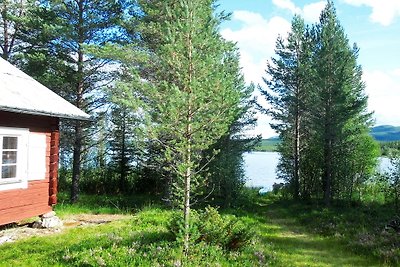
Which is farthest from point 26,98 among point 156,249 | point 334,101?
point 334,101

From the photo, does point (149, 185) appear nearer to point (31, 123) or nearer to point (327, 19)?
point (31, 123)

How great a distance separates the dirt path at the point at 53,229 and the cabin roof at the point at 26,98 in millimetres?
4122

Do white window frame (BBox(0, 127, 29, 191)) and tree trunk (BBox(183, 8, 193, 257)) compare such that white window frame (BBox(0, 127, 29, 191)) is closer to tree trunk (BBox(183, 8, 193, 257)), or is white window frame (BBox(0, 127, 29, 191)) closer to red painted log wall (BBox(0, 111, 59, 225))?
red painted log wall (BBox(0, 111, 59, 225))

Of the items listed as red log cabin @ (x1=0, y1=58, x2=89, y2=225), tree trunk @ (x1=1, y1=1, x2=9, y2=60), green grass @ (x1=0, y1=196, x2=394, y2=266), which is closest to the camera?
green grass @ (x1=0, y1=196, x2=394, y2=266)

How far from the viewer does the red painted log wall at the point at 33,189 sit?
11430mm

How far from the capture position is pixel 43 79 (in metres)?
19.5

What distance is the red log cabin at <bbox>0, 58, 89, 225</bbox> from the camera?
1130 centimetres

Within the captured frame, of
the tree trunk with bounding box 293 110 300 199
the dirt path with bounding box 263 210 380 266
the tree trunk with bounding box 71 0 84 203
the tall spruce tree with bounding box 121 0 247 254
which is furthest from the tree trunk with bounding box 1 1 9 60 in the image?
the tree trunk with bounding box 293 110 300 199

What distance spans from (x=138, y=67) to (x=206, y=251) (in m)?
12.6

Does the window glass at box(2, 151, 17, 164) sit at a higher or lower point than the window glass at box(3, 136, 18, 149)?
lower

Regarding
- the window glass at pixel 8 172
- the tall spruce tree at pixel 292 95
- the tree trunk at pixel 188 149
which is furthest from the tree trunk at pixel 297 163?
the window glass at pixel 8 172

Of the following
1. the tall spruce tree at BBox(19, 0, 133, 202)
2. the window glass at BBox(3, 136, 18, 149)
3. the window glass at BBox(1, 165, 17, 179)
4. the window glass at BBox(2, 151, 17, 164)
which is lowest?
the window glass at BBox(1, 165, 17, 179)

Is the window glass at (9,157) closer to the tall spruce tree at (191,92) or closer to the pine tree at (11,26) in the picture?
the tall spruce tree at (191,92)

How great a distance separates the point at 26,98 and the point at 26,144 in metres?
1.61
